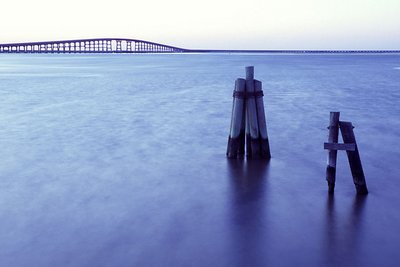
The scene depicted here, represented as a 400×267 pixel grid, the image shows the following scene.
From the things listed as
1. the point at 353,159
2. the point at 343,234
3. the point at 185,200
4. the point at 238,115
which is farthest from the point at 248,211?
the point at 238,115

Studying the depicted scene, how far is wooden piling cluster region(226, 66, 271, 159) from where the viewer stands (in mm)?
9445

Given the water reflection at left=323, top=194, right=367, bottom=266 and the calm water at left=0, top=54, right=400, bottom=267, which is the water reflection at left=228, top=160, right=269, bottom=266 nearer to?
the calm water at left=0, top=54, right=400, bottom=267

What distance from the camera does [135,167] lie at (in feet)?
32.9

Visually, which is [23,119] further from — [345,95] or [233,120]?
[345,95]

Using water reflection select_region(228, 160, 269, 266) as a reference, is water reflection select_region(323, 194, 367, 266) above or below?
above

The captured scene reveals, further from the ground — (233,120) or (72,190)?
(233,120)

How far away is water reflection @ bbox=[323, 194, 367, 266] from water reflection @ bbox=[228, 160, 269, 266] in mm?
800

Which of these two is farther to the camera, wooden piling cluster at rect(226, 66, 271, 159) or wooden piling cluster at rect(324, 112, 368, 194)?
wooden piling cluster at rect(226, 66, 271, 159)

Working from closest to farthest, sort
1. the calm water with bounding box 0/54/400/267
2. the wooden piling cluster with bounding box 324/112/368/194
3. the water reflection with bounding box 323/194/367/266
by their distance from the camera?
the water reflection with bounding box 323/194/367/266 → the calm water with bounding box 0/54/400/267 → the wooden piling cluster with bounding box 324/112/368/194

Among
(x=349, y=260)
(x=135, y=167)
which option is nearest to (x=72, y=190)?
(x=135, y=167)

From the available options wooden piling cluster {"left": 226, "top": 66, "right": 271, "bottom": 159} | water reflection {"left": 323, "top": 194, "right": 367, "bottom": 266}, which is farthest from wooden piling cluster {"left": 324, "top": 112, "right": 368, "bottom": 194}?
wooden piling cluster {"left": 226, "top": 66, "right": 271, "bottom": 159}

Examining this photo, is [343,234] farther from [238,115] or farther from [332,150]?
[238,115]

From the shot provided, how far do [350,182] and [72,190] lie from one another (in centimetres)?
492

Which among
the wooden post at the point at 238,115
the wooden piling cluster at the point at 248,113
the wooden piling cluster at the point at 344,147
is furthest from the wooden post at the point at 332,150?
the wooden post at the point at 238,115
